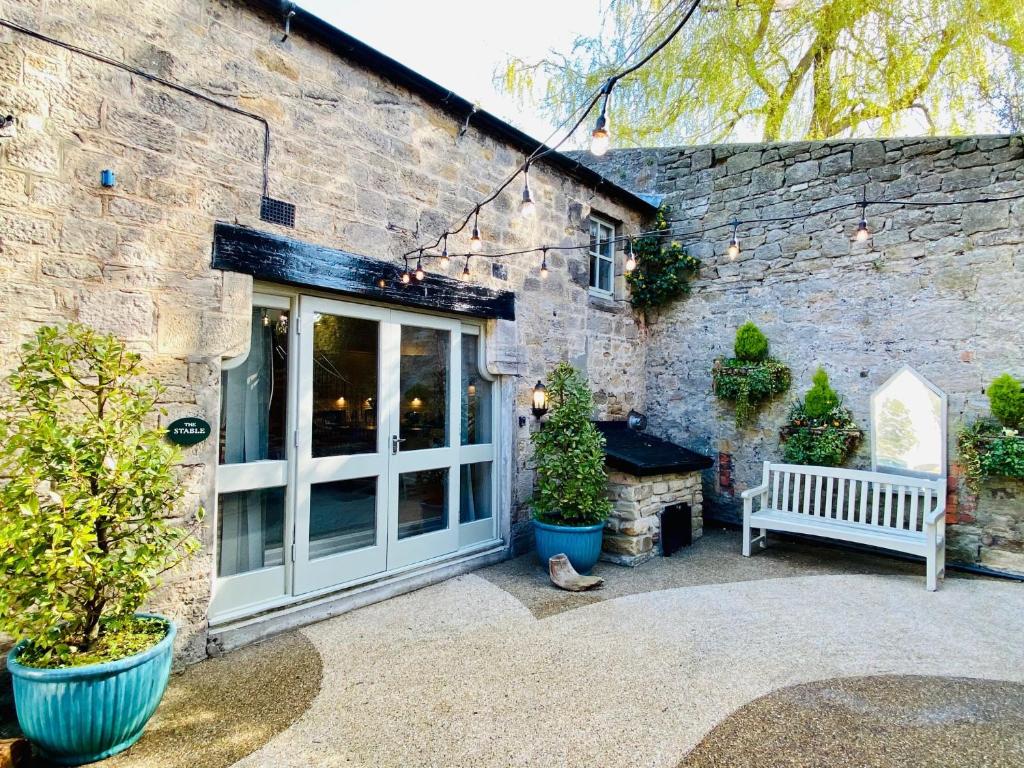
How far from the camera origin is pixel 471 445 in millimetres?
4949

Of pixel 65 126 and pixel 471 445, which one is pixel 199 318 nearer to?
pixel 65 126

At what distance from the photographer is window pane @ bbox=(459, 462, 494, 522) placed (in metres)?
4.91

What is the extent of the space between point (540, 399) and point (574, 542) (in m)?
1.35

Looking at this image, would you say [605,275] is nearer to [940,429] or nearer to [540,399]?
[540,399]

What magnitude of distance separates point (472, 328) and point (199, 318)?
2320 millimetres

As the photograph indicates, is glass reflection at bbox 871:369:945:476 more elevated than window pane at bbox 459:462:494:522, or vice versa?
glass reflection at bbox 871:369:945:476

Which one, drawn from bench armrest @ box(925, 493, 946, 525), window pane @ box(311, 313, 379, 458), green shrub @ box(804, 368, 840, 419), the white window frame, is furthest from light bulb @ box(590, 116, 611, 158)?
green shrub @ box(804, 368, 840, 419)

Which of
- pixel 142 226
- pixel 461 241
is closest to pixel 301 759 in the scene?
pixel 142 226

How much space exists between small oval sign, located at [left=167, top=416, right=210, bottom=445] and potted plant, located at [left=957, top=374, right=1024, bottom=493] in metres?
5.98

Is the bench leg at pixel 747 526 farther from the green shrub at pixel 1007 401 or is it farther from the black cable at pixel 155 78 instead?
the black cable at pixel 155 78

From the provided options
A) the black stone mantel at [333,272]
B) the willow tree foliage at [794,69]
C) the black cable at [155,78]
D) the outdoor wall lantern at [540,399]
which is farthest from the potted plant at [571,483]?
the willow tree foliage at [794,69]

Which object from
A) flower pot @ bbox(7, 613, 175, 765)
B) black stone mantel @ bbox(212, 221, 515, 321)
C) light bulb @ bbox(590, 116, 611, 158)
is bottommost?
flower pot @ bbox(7, 613, 175, 765)

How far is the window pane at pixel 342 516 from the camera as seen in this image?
12.5ft

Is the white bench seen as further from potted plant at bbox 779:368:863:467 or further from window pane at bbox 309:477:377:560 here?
window pane at bbox 309:477:377:560
